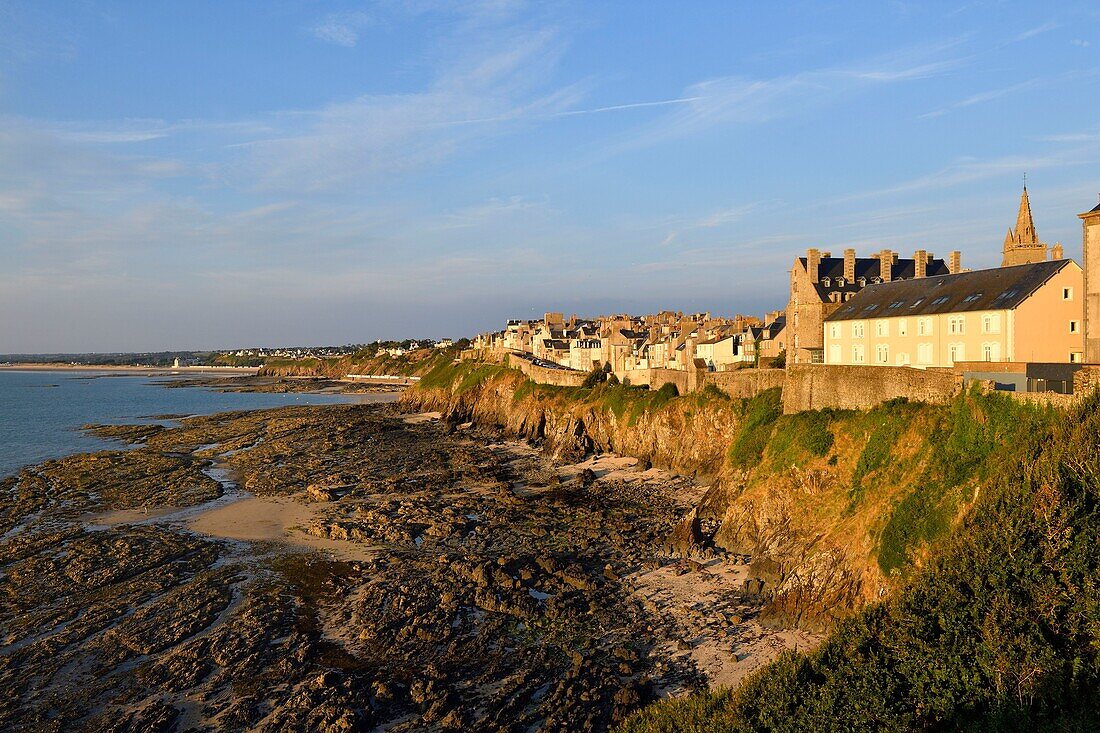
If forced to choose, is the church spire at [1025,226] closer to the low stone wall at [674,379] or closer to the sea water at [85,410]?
the low stone wall at [674,379]

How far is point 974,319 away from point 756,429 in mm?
12104

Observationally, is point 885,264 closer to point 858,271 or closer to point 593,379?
point 858,271

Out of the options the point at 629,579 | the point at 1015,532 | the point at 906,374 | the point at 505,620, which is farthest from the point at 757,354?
the point at 1015,532

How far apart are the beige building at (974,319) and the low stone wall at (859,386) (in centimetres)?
681

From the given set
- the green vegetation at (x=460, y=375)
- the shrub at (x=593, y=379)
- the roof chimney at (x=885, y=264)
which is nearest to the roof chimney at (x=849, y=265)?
the roof chimney at (x=885, y=264)

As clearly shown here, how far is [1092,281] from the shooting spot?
79.0 ft

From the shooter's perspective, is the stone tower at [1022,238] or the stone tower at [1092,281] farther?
the stone tower at [1022,238]

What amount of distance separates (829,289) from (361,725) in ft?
140

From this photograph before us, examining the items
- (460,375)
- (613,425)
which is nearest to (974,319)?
(613,425)

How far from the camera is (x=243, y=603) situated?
24.8 m

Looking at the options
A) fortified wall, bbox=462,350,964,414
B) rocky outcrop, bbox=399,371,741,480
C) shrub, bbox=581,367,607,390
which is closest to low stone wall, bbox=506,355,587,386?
shrub, bbox=581,367,607,390

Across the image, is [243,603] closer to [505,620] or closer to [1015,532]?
[505,620]

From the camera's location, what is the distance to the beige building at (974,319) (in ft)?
102

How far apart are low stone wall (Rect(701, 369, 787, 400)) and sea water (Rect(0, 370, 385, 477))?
5609cm
